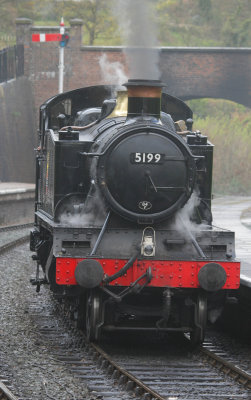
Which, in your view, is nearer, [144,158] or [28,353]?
[28,353]

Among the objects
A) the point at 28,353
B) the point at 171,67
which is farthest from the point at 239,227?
the point at 171,67

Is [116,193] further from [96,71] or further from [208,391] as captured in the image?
[96,71]

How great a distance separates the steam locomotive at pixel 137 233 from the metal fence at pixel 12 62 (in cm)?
2636

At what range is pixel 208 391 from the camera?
713 centimetres

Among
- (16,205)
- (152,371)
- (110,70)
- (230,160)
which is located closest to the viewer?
(152,371)

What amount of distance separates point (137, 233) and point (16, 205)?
1754 cm

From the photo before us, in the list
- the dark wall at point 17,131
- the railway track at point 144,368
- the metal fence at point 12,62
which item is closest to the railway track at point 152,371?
the railway track at point 144,368

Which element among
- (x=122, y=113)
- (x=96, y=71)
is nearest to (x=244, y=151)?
(x=96, y=71)

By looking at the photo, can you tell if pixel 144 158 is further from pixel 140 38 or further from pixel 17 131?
pixel 17 131

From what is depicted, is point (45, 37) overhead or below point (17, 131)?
overhead

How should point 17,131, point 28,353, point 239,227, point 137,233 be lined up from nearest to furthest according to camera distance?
point 28,353 < point 137,233 < point 239,227 < point 17,131

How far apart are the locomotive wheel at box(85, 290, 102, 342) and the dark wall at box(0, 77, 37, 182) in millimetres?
25416

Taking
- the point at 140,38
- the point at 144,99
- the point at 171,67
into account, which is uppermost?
the point at 140,38

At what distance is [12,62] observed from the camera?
116ft
